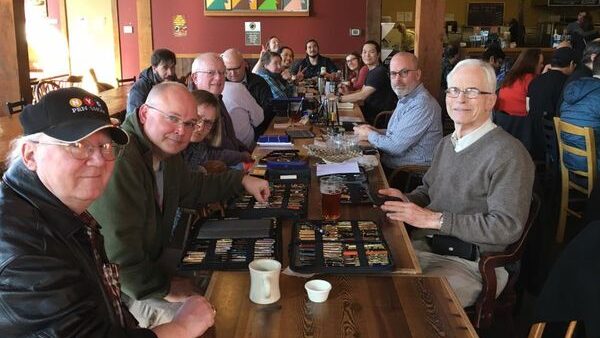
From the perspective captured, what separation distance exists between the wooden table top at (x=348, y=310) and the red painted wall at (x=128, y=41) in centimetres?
934

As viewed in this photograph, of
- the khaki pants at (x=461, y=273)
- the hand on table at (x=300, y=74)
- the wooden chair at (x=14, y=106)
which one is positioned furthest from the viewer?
the hand on table at (x=300, y=74)

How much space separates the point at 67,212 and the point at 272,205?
1168mm

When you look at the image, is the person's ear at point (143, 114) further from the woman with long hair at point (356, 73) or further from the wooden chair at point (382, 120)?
the woman with long hair at point (356, 73)

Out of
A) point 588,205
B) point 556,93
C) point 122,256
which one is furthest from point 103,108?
point 556,93

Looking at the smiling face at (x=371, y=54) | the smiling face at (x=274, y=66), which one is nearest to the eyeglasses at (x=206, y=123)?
the smiling face at (x=274, y=66)

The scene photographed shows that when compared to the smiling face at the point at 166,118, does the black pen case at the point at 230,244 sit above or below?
below

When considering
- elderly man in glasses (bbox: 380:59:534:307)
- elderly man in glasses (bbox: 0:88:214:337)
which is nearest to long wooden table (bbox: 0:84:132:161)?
elderly man in glasses (bbox: 0:88:214:337)

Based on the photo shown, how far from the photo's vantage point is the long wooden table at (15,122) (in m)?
3.77

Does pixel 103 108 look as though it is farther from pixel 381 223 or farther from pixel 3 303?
pixel 381 223

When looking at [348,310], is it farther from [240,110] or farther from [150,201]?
[240,110]

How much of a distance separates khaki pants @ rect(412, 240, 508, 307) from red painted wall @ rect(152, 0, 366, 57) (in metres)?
7.99

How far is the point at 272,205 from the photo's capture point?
2.30 meters

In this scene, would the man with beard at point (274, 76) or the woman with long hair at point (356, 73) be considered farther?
the woman with long hair at point (356, 73)

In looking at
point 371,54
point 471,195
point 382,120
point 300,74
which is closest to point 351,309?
point 471,195
